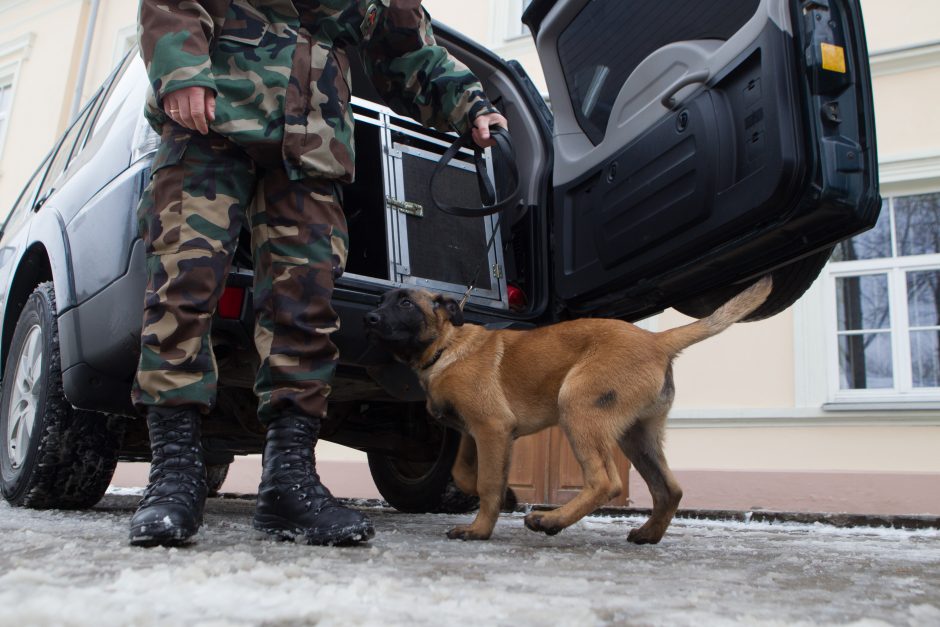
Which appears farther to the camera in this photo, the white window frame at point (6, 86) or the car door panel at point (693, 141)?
the white window frame at point (6, 86)

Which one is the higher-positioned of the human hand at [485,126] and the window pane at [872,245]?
the window pane at [872,245]

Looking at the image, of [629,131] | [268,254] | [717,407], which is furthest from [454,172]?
[717,407]

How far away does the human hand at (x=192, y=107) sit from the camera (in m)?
1.85

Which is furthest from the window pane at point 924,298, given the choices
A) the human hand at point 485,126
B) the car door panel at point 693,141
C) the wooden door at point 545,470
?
the human hand at point 485,126

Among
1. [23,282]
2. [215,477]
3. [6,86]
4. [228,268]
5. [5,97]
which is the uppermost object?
[6,86]

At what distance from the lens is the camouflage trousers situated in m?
1.87

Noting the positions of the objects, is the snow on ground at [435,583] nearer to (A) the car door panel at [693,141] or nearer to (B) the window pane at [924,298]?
(A) the car door panel at [693,141]

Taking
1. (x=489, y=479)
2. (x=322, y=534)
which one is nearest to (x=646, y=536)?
(x=489, y=479)

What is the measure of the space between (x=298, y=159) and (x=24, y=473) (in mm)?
1596

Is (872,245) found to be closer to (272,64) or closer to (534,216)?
(534,216)

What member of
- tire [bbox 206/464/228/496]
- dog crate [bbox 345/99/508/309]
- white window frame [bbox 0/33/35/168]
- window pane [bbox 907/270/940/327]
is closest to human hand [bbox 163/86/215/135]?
dog crate [bbox 345/99/508/309]

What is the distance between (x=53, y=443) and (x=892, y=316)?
6169 millimetres

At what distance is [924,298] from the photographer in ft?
21.0

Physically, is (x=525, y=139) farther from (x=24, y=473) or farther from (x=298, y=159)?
(x=24, y=473)
